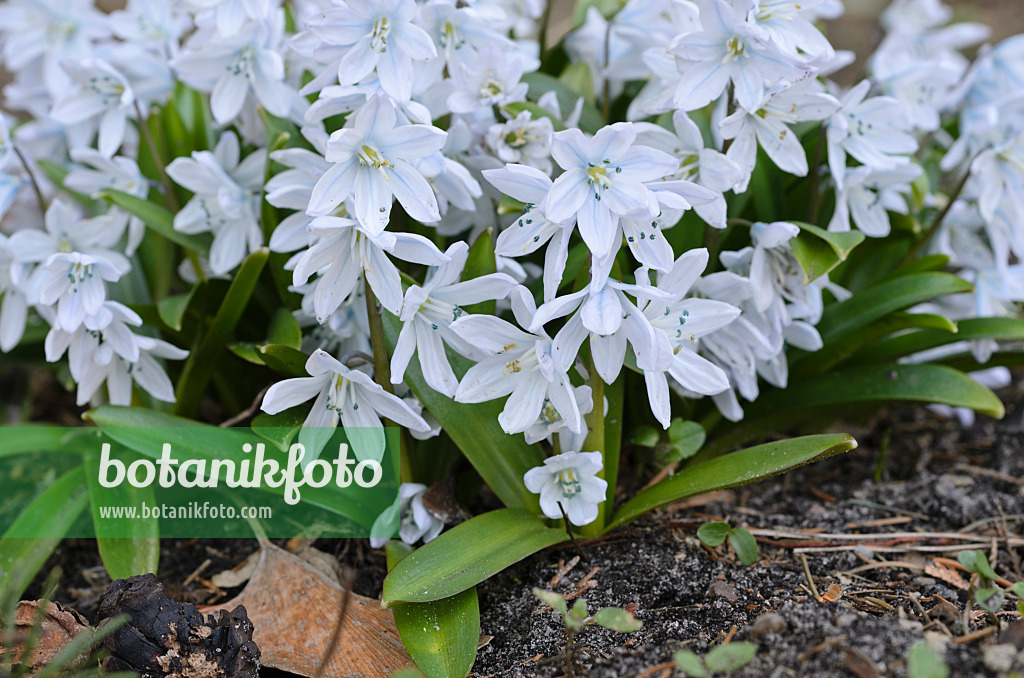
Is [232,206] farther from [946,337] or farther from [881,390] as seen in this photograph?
[946,337]

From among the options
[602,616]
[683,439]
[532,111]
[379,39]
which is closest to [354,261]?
[379,39]

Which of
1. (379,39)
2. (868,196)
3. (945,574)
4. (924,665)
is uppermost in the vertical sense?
(379,39)

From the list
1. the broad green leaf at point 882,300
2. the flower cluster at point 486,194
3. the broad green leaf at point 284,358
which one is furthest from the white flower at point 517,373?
the broad green leaf at point 882,300

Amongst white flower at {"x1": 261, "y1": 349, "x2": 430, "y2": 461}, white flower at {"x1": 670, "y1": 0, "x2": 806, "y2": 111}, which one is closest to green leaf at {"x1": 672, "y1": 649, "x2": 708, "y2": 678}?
white flower at {"x1": 261, "y1": 349, "x2": 430, "y2": 461}

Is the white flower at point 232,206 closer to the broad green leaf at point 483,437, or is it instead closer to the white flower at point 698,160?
the broad green leaf at point 483,437

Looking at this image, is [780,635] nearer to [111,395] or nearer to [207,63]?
[111,395]

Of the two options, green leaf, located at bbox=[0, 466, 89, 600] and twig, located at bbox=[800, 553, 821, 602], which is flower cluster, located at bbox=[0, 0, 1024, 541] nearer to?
green leaf, located at bbox=[0, 466, 89, 600]
